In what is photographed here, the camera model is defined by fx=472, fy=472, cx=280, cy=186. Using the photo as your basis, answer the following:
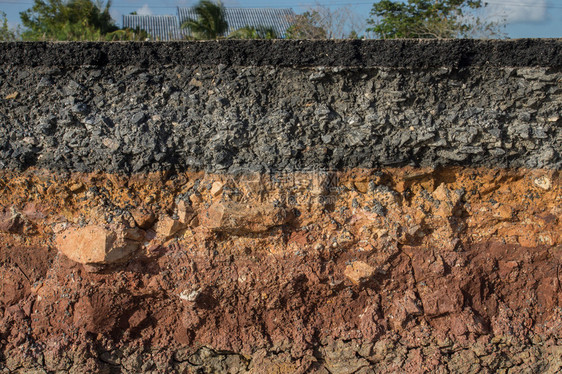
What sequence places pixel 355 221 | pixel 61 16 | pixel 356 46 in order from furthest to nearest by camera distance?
pixel 61 16
pixel 355 221
pixel 356 46

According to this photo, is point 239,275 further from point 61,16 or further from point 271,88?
point 61,16

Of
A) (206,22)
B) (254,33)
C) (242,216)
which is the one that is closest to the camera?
(242,216)

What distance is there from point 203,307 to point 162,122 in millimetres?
1111

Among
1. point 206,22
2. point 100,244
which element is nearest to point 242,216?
point 100,244

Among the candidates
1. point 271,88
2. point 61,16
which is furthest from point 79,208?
point 61,16

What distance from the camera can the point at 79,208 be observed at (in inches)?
110

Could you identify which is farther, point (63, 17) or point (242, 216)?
point (63, 17)

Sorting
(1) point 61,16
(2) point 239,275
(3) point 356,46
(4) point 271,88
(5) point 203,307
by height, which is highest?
(1) point 61,16

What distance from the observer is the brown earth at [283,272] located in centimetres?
272

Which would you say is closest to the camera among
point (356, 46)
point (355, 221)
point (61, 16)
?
point (356, 46)

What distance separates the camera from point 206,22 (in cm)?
1755

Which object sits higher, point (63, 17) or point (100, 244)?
point (63, 17)

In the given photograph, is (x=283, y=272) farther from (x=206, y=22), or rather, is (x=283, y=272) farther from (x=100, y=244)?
(x=206, y=22)

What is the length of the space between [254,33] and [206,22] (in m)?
2.97
